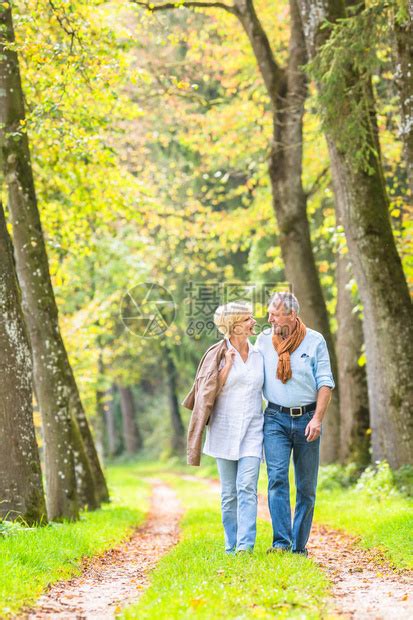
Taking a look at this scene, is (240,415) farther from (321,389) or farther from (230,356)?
(321,389)

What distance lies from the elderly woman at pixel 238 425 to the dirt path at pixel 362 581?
829 mm

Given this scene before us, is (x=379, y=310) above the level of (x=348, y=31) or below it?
below

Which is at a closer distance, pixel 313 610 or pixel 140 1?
pixel 313 610

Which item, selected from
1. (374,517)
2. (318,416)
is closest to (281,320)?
(318,416)

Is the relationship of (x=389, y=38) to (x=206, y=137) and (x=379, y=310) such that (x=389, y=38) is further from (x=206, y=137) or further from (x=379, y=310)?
(x=206, y=137)

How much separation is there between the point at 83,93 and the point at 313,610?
9.38 meters

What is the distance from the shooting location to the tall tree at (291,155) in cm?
1545

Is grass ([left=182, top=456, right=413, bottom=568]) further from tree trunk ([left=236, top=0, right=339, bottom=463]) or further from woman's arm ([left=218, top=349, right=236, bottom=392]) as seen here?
tree trunk ([left=236, top=0, right=339, bottom=463])

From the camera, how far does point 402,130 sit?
9922 mm

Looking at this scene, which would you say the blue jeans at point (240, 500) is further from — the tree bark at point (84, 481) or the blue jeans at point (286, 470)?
the tree bark at point (84, 481)

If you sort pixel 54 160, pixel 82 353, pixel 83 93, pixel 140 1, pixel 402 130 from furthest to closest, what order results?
pixel 82 353
pixel 140 1
pixel 54 160
pixel 83 93
pixel 402 130

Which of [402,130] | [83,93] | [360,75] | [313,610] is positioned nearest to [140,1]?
[83,93]

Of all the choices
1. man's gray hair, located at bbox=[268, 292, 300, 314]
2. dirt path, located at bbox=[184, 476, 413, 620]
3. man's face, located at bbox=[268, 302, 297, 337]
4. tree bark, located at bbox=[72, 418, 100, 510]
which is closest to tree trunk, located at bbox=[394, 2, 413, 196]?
man's gray hair, located at bbox=[268, 292, 300, 314]

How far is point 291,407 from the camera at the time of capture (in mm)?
7199
